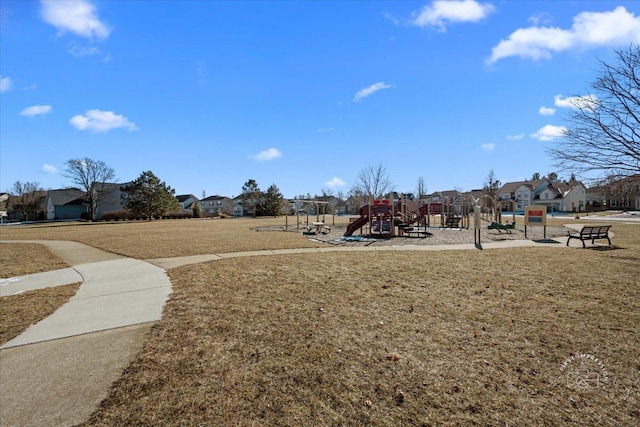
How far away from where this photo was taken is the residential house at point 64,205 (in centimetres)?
7362

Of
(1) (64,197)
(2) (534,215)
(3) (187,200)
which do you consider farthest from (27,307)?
(3) (187,200)

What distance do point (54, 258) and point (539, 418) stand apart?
609 inches

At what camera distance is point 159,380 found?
3.62 metres

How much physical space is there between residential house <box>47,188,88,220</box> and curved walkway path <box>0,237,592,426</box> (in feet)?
260

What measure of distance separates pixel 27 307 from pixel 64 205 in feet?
274

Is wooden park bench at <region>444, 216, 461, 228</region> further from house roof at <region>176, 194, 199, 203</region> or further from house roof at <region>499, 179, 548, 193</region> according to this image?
house roof at <region>176, 194, 199, 203</region>

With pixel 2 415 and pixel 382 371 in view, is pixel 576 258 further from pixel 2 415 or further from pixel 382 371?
pixel 2 415

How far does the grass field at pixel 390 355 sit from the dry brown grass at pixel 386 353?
0.02m

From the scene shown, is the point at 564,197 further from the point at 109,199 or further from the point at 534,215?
the point at 109,199

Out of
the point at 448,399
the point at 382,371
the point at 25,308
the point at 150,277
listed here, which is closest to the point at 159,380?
the point at 382,371

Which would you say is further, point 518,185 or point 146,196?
point 518,185

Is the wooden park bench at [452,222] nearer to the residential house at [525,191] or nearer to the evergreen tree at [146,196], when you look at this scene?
the evergreen tree at [146,196]

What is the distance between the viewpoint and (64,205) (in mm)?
73562

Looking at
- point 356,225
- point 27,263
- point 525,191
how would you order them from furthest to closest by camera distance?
point 525,191 < point 356,225 < point 27,263
